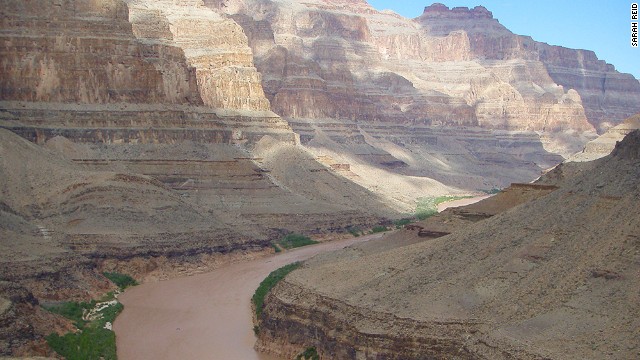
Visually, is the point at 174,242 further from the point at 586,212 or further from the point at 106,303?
the point at 586,212

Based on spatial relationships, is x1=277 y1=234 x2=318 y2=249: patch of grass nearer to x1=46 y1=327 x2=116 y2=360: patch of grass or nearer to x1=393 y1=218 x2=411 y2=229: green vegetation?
x1=393 y1=218 x2=411 y2=229: green vegetation

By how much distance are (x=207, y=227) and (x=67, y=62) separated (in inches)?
770

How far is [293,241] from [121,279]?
23083 millimetres

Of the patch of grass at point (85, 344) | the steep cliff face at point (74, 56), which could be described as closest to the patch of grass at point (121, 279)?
the patch of grass at point (85, 344)

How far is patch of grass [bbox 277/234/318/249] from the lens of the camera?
91681 millimetres

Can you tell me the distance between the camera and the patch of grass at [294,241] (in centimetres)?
9168

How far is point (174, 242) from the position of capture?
78438 mm

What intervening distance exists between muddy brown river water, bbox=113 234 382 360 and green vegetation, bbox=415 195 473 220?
1458 inches

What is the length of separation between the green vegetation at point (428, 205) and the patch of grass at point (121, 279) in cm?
4433

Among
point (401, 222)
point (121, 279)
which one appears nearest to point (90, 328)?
point (121, 279)

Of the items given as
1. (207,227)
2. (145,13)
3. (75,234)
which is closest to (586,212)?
(75,234)

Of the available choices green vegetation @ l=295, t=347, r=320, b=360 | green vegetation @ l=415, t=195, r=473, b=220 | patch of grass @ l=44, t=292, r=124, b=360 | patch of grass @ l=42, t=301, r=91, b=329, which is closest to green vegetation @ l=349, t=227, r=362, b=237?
green vegetation @ l=415, t=195, r=473, b=220

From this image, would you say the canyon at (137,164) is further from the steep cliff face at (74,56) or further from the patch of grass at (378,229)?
the patch of grass at (378,229)

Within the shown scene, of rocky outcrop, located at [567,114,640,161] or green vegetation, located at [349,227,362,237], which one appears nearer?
green vegetation, located at [349,227,362,237]
